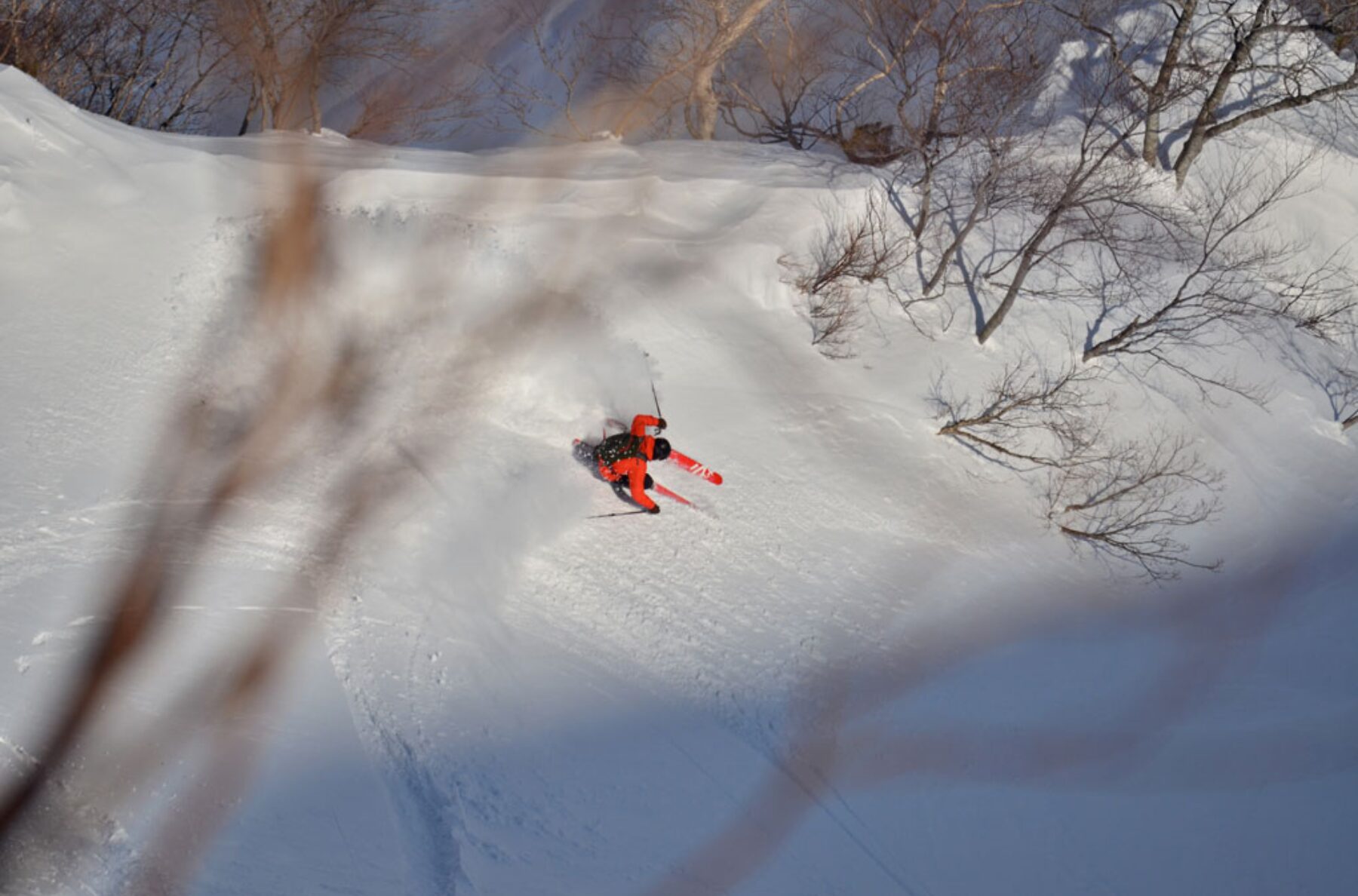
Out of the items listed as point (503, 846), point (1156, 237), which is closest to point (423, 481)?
point (503, 846)

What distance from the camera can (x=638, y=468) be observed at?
1241 cm

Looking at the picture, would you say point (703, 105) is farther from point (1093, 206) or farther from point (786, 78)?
point (1093, 206)

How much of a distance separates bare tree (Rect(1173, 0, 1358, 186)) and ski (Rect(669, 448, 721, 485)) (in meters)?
10.5

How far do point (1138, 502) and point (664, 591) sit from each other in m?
7.40

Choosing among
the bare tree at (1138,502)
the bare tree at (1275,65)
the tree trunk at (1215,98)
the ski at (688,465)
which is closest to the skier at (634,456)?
the ski at (688,465)

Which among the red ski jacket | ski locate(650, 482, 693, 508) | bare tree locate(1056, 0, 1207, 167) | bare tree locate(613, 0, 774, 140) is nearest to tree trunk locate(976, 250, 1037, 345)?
bare tree locate(1056, 0, 1207, 167)

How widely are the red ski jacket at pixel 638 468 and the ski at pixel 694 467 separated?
54 centimetres

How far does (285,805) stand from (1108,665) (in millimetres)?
10168

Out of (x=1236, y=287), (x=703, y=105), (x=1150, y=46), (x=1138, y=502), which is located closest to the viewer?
(x=1138, y=502)

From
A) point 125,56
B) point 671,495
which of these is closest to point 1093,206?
point 671,495

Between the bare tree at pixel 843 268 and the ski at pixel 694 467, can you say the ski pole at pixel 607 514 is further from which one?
the bare tree at pixel 843 268

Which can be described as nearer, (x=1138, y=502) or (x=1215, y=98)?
(x=1138, y=502)

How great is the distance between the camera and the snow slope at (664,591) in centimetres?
988

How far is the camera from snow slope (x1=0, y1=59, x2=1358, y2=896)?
9875mm
